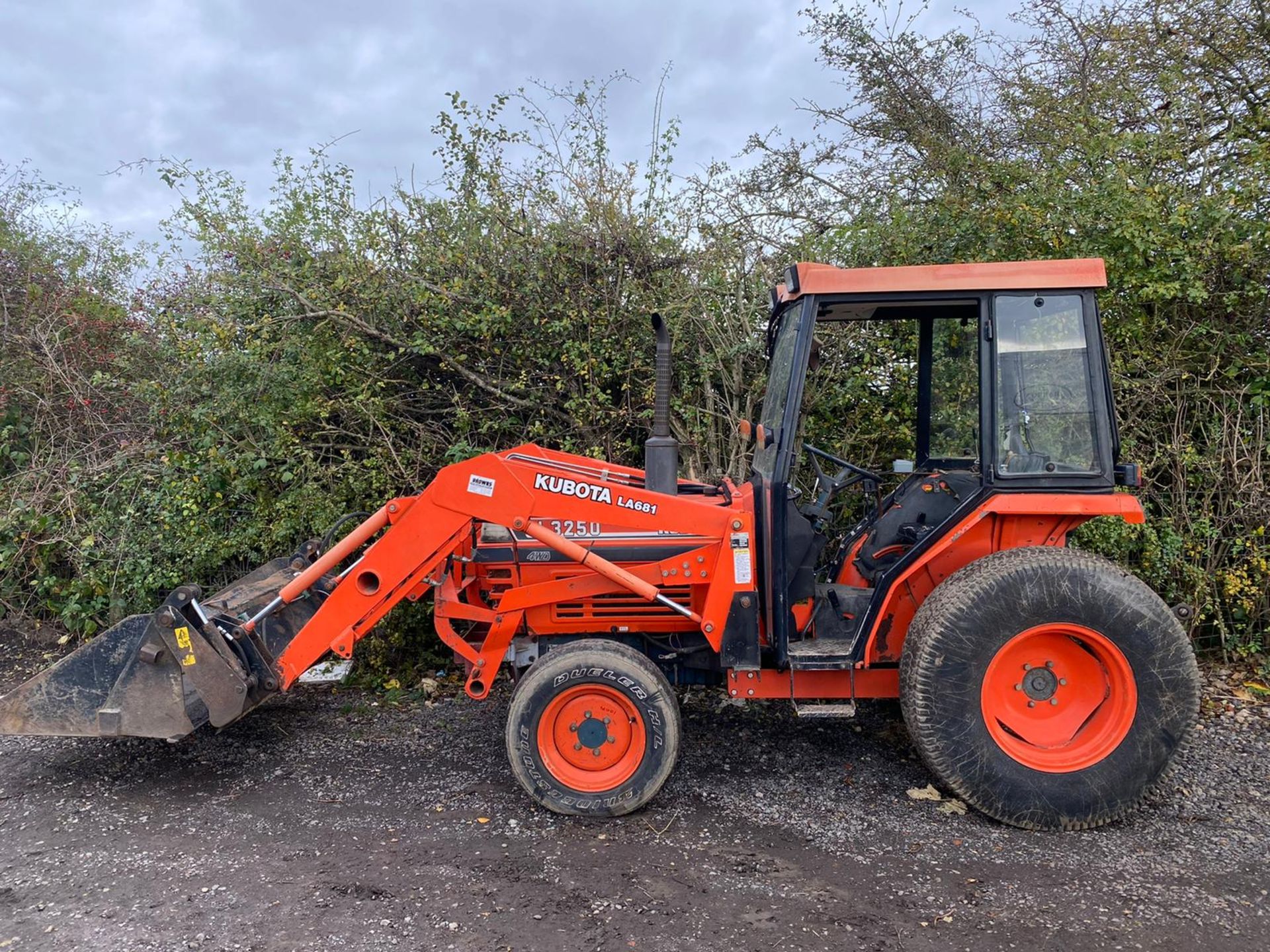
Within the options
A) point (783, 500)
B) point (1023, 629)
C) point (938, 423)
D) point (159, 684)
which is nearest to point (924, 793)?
point (1023, 629)

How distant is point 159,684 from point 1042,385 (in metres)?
4.06

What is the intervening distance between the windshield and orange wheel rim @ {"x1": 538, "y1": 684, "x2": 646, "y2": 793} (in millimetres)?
1226

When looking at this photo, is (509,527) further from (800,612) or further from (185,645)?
A: (185,645)

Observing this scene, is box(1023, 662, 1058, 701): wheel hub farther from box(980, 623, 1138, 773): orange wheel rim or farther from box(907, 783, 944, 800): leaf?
box(907, 783, 944, 800): leaf

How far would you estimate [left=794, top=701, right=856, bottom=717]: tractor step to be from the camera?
3.41m

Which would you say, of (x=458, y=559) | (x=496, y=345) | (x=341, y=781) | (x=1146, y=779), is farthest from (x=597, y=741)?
(x=496, y=345)

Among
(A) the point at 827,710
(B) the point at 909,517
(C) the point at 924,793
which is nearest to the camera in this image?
(A) the point at 827,710

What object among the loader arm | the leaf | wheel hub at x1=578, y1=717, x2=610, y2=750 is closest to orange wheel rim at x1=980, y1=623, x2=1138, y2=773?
the leaf

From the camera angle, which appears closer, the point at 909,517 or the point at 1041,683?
the point at 1041,683

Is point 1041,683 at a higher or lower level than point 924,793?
higher

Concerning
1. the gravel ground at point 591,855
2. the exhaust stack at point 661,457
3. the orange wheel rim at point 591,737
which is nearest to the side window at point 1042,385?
the exhaust stack at point 661,457

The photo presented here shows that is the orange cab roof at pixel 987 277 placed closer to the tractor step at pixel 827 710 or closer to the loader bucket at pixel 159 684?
the tractor step at pixel 827 710

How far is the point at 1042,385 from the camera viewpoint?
338cm

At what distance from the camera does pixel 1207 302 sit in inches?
196
